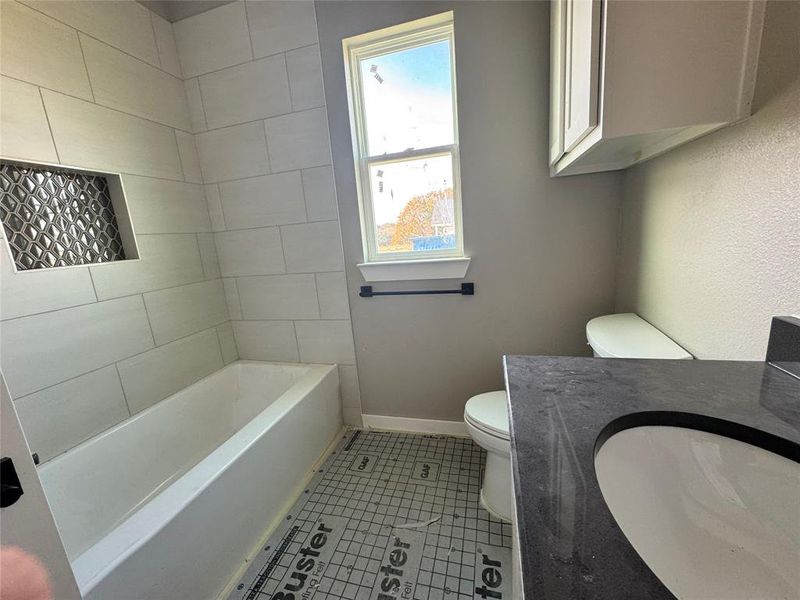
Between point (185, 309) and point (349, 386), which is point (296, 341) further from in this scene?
point (185, 309)

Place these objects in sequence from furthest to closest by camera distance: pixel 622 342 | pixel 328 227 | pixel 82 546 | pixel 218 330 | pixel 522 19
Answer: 1. pixel 218 330
2. pixel 328 227
3. pixel 522 19
4. pixel 82 546
5. pixel 622 342

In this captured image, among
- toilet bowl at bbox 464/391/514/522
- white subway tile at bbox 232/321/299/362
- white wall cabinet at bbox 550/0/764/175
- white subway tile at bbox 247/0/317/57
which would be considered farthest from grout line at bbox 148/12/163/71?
toilet bowl at bbox 464/391/514/522

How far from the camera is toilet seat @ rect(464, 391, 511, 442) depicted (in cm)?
133

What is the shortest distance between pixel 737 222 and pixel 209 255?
8.00 ft

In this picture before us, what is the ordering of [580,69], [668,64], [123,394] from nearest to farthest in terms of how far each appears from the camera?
[668,64]
[580,69]
[123,394]

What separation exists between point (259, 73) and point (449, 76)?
1.06 m

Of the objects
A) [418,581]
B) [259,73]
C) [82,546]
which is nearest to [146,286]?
[82,546]

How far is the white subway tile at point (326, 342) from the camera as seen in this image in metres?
2.02

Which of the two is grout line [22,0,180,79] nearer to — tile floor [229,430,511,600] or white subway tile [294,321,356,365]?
white subway tile [294,321,356,365]

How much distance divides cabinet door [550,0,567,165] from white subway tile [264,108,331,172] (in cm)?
113

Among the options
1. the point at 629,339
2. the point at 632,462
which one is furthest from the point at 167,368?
the point at 629,339

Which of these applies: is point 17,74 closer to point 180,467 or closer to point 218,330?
point 218,330

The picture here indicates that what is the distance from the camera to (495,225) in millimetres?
1655

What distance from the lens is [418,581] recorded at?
3.86 ft
